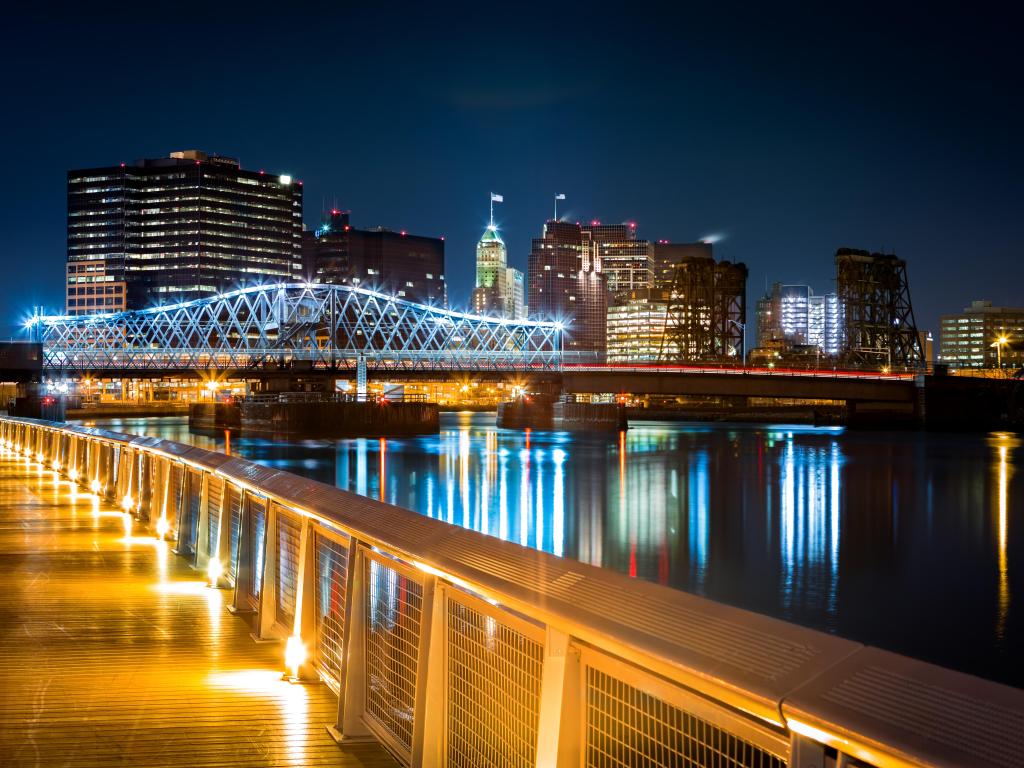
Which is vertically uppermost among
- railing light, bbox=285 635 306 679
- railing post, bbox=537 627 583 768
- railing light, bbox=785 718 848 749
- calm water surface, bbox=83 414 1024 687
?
railing light, bbox=785 718 848 749

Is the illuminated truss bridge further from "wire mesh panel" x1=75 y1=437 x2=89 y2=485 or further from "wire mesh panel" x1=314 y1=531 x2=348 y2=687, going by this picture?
"wire mesh panel" x1=314 y1=531 x2=348 y2=687

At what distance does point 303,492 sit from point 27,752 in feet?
7.95

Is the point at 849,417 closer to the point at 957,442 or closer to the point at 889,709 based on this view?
the point at 957,442

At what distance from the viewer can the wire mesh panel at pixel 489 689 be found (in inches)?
183

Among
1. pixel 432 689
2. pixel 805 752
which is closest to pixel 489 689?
pixel 432 689

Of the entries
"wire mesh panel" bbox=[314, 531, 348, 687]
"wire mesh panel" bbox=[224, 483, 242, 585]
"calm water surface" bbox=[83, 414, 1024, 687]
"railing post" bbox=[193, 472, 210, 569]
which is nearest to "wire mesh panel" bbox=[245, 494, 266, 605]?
"wire mesh panel" bbox=[224, 483, 242, 585]

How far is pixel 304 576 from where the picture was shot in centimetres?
730

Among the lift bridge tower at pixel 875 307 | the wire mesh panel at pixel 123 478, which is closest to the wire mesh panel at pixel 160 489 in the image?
the wire mesh panel at pixel 123 478

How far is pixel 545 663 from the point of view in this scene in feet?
13.2

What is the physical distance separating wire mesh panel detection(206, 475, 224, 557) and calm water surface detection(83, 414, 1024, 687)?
11.8m

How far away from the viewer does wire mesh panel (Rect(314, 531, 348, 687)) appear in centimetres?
695

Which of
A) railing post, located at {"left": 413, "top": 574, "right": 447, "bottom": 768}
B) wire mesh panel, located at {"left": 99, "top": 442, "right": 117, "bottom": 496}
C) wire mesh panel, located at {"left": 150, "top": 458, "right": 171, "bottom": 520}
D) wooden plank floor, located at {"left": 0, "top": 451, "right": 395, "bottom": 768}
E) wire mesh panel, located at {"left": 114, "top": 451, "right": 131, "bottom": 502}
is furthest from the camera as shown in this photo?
wire mesh panel, located at {"left": 99, "top": 442, "right": 117, "bottom": 496}

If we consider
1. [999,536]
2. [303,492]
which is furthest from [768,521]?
[303,492]

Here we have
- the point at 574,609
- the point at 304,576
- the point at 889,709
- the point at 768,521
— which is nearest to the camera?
the point at 889,709
